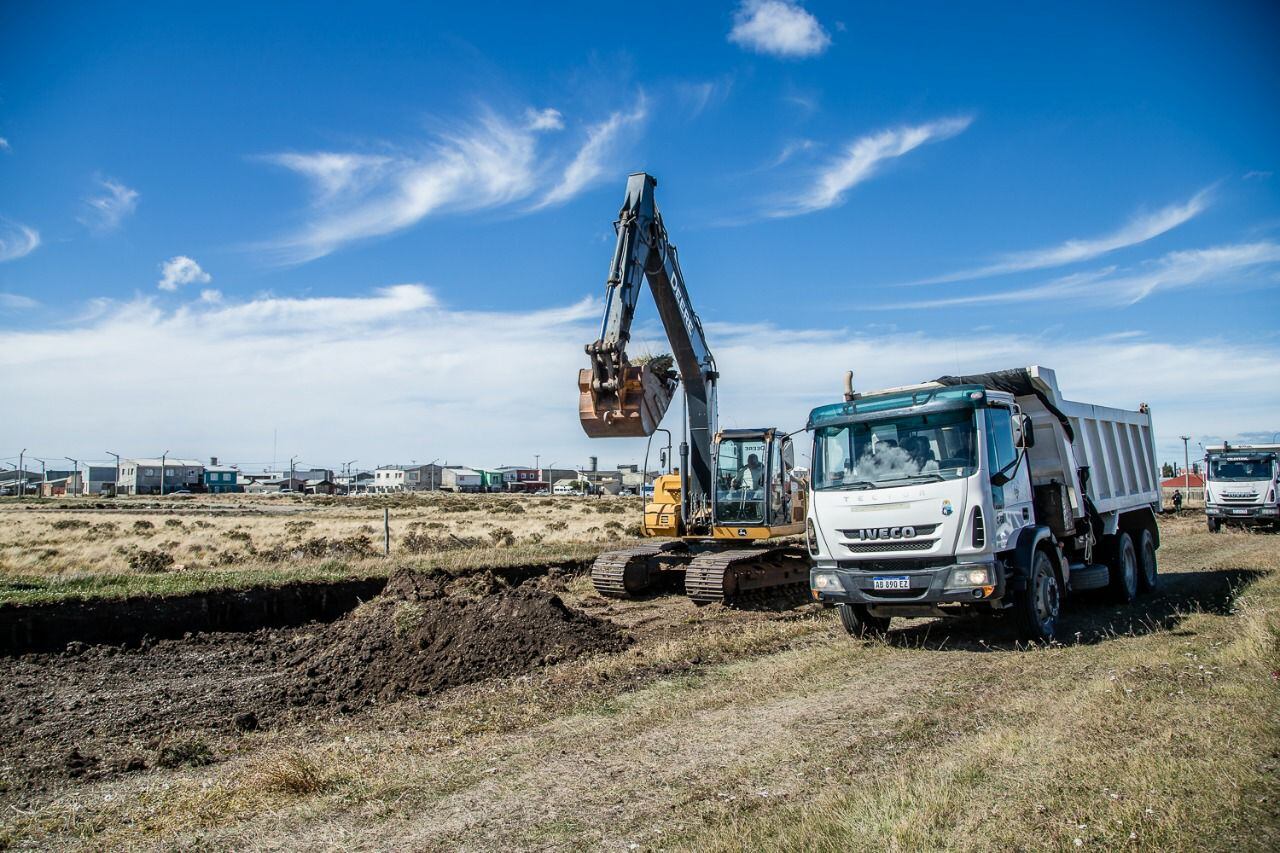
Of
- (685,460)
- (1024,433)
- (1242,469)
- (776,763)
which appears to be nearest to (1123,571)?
(1024,433)

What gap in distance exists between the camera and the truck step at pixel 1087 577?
40.7ft

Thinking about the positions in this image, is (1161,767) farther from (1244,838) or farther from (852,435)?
(852,435)

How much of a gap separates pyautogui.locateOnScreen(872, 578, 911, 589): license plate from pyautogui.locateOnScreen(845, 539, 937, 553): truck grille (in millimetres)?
333

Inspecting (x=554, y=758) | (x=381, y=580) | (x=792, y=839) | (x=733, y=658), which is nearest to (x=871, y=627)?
(x=733, y=658)

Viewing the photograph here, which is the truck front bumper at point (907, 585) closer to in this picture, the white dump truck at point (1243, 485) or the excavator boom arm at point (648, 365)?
the excavator boom arm at point (648, 365)

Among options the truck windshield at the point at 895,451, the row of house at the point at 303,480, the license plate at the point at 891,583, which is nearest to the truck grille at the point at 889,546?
the license plate at the point at 891,583

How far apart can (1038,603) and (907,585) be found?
188 cm

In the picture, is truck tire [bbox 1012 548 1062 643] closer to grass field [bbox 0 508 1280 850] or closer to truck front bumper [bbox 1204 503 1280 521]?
grass field [bbox 0 508 1280 850]

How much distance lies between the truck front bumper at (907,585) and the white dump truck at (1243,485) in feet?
75.2

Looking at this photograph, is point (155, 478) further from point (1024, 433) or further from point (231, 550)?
point (1024, 433)

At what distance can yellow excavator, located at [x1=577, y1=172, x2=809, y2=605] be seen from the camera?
14367 mm

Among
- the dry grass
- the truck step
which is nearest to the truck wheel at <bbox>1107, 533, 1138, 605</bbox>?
the truck step

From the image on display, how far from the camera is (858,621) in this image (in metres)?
11.3

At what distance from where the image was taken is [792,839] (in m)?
4.86
